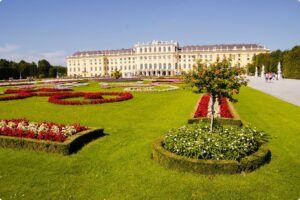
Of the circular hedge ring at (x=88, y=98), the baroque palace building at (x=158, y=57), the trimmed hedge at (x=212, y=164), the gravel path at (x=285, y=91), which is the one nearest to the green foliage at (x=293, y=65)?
the gravel path at (x=285, y=91)

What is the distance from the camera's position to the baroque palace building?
89.4 meters

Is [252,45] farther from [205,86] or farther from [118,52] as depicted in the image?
[205,86]

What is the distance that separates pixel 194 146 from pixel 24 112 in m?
9.90

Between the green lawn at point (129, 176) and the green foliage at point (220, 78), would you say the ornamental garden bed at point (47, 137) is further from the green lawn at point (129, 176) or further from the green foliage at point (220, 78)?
the green foliage at point (220, 78)

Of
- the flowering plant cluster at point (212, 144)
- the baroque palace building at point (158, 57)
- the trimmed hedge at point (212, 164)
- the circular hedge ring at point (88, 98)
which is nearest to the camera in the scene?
the trimmed hedge at point (212, 164)

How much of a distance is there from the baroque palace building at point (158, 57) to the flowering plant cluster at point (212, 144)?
79.1 metres

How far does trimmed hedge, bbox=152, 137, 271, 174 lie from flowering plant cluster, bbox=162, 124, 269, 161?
153 mm

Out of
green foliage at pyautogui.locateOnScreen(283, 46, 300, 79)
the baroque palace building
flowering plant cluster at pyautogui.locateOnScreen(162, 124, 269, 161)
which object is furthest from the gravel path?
the baroque palace building

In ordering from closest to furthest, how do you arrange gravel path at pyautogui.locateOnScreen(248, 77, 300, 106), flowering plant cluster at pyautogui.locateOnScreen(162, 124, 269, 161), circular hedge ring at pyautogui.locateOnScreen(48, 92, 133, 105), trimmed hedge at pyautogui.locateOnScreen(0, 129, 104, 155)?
1. flowering plant cluster at pyautogui.locateOnScreen(162, 124, 269, 161)
2. trimmed hedge at pyautogui.locateOnScreen(0, 129, 104, 155)
3. circular hedge ring at pyautogui.locateOnScreen(48, 92, 133, 105)
4. gravel path at pyautogui.locateOnScreen(248, 77, 300, 106)

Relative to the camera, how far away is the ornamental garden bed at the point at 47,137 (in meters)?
6.61

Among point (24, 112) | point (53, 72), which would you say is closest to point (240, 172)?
point (24, 112)

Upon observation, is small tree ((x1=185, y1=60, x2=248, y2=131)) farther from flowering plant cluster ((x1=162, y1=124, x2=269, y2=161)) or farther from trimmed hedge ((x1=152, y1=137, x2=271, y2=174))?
trimmed hedge ((x1=152, y1=137, x2=271, y2=174))

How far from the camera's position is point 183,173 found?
537 centimetres

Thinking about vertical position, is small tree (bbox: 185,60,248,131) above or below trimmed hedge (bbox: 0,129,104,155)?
above
